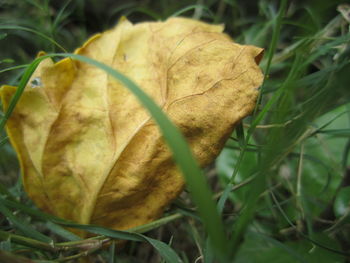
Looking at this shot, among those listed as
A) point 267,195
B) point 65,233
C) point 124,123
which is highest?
point 124,123

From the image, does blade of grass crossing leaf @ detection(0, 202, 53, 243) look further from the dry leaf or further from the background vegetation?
the dry leaf

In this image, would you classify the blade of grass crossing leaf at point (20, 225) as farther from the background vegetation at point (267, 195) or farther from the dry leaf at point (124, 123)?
the dry leaf at point (124, 123)

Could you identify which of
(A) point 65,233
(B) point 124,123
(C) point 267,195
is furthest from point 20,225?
(C) point 267,195

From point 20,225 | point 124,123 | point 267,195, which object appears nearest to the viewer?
point 20,225

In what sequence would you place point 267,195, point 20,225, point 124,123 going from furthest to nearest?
point 267,195 < point 124,123 < point 20,225

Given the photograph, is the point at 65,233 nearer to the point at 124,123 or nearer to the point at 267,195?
the point at 124,123

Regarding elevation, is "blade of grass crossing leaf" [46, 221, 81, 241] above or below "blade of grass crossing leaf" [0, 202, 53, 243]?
below

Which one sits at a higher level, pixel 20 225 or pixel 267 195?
pixel 20 225

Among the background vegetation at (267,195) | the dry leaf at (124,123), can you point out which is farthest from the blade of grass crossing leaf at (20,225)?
the dry leaf at (124,123)

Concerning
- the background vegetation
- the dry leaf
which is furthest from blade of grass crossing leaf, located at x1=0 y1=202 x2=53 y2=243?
the dry leaf
